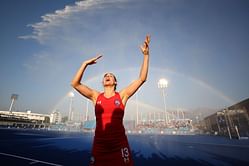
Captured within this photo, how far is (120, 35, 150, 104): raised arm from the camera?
216cm

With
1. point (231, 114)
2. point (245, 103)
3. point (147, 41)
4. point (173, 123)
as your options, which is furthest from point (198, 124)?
point (147, 41)

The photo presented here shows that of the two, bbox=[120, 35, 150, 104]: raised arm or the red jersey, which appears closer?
the red jersey

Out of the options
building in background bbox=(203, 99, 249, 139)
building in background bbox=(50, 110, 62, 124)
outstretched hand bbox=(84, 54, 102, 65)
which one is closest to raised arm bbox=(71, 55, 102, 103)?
outstretched hand bbox=(84, 54, 102, 65)

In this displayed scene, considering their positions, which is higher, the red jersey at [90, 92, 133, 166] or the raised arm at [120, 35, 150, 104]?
the raised arm at [120, 35, 150, 104]

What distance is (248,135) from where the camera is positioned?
35.9 meters

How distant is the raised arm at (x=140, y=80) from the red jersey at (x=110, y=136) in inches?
5.6

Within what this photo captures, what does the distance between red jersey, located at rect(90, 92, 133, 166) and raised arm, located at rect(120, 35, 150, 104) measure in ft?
0.47

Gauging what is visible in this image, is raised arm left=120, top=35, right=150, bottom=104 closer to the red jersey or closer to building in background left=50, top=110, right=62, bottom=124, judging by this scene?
the red jersey

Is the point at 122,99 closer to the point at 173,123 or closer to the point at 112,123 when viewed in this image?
the point at 112,123

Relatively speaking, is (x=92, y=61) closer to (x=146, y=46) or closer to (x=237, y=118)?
(x=146, y=46)

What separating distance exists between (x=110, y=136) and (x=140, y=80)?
0.94 m

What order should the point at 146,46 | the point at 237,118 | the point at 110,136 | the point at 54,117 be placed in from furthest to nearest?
the point at 54,117 → the point at 237,118 → the point at 146,46 → the point at 110,136

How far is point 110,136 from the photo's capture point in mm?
1774

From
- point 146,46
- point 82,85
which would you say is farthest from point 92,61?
point 146,46
